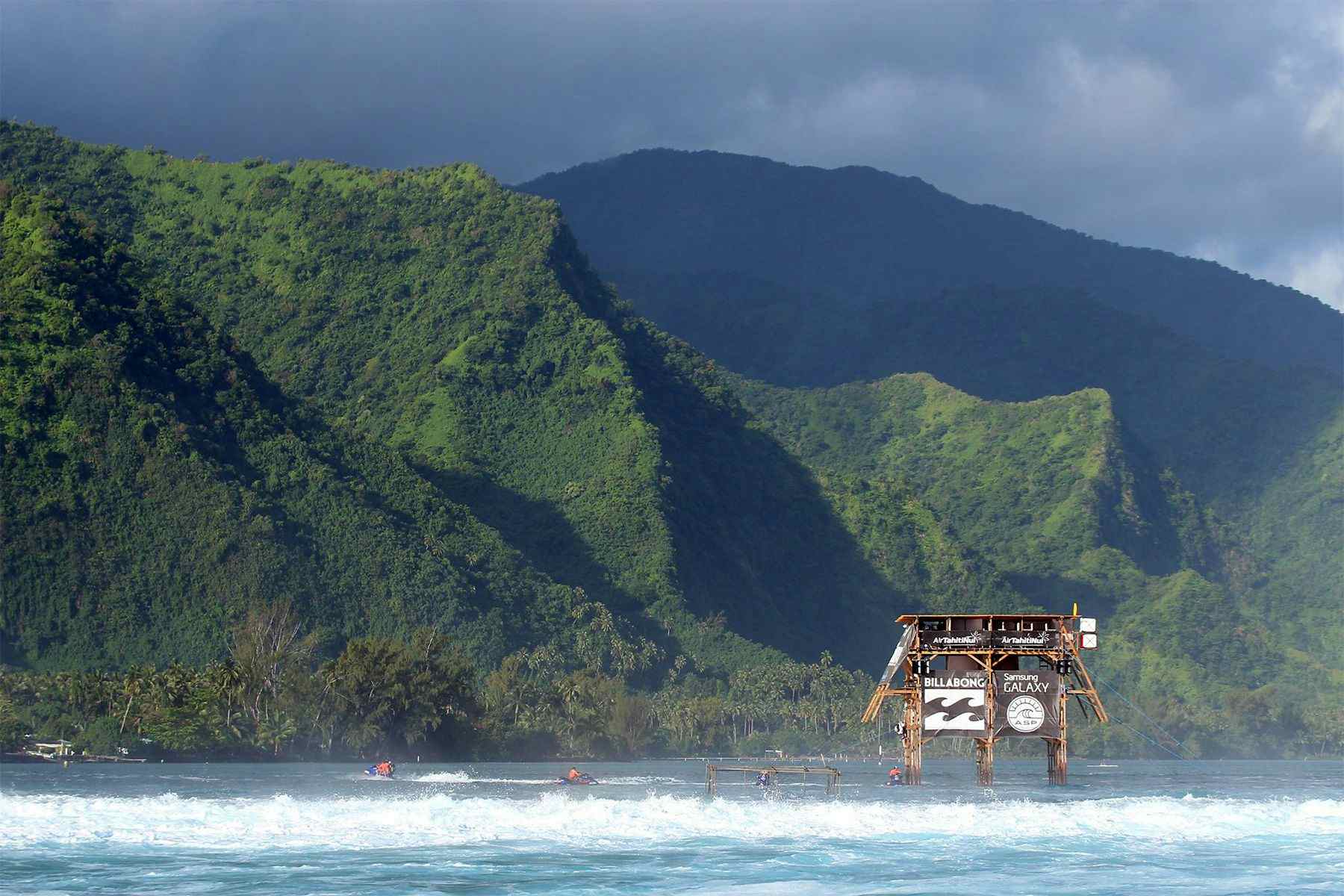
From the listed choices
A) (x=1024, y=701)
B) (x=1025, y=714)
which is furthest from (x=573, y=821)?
(x=1025, y=714)

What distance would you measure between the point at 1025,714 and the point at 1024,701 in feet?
1.89

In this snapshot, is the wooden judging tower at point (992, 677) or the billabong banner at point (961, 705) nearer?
the wooden judging tower at point (992, 677)

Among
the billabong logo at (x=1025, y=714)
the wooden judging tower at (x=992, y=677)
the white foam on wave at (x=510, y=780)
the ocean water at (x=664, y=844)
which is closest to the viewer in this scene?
the ocean water at (x=664, y=844)

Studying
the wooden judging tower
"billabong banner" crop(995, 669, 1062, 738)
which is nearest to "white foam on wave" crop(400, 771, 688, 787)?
the wooden judging tower

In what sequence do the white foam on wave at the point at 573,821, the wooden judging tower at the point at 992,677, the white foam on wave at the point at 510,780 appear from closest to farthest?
1. the white foam on wave at the point at 573,821
2. the wooden judging tower at the point at 992,677
3. the white foam on wave at the point at 510,780

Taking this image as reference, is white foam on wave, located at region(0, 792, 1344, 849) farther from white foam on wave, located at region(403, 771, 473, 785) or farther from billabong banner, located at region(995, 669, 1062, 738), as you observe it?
white foam on wave, located at region(403, 771, 473, 785)

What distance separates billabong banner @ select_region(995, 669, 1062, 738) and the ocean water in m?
3.67

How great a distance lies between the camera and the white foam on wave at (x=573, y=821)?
53.2m

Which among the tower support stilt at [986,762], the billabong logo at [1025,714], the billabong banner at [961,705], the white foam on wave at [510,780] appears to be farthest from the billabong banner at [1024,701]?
the white foam on wave at [510,780]

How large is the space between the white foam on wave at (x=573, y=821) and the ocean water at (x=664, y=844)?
16 centimetres

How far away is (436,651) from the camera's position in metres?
159

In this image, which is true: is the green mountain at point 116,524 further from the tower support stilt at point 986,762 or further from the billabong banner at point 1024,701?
the billabong banner at point 1024,701

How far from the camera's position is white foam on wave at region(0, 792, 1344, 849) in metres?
Answer: 53.2

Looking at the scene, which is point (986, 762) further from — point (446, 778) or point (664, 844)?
point (446, 778)
